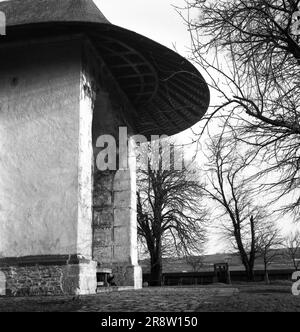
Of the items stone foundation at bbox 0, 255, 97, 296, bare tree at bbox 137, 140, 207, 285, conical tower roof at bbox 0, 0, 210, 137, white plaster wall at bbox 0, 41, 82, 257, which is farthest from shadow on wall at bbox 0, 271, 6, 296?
bare tree at bbox 137, 140, 207, 285

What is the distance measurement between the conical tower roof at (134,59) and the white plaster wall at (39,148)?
23.8 inches

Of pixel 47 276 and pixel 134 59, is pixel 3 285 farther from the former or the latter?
pixel 134 59

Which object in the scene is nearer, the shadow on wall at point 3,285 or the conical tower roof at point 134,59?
the shadow on wall at point 3,285

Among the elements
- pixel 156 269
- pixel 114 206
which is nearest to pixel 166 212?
pixel 156 269

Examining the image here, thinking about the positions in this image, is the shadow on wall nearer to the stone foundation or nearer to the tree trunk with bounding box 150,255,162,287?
the stone foundation

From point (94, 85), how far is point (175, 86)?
311 cm

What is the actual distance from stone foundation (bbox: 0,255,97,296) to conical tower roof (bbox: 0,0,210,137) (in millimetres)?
3913

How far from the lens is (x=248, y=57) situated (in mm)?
6250

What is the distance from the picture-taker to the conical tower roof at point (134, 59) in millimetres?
8969

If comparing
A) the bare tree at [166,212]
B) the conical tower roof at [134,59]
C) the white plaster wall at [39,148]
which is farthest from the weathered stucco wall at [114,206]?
the bare tree at [166,212]

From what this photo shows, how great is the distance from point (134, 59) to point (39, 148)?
3586 millimetres

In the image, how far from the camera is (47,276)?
8125mm

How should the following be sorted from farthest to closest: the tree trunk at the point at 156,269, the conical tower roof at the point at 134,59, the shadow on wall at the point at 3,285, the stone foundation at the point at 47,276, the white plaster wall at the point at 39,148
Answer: the tree trunk at the point at 156,269
the conical tower roof at the point at 134,59
the white plaster wall at the point at 39,148
the shadow on wall at the point at 3,285
the stone foundation at the point at 47,276

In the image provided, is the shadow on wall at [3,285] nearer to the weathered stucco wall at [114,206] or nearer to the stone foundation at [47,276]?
the stone foundation at [47,276]
